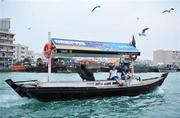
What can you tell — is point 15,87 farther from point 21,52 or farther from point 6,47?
point 21,52

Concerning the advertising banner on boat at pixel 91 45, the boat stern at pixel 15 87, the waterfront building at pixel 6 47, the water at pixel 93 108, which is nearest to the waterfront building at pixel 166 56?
the waterfront building at pixel 6 47

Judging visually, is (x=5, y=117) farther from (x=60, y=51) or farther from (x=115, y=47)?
(x=115, y=47)

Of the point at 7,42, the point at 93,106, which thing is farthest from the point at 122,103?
the point at 7,42

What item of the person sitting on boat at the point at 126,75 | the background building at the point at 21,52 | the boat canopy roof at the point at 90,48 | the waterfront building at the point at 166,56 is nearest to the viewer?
the boat canopy roof at the point at 90,48

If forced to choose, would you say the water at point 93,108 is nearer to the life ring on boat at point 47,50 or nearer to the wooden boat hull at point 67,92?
the wooden boat hull at point 67,92

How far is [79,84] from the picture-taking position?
17.5 meters

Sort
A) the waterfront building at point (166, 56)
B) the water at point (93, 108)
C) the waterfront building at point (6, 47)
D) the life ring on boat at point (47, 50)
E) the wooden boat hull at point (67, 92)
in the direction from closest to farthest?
1. the water at point (93, 108)
2. the wooden boat hull at point (67, 92)
3. the life ring on boat at point (47, 50)
4. the waterfront building at point (6, 47)
5. the waterfront building at point (166, 56)

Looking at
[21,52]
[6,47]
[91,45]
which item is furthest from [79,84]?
[21,52]

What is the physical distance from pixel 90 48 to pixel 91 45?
37 centimetres

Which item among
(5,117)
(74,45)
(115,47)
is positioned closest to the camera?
(5,117)

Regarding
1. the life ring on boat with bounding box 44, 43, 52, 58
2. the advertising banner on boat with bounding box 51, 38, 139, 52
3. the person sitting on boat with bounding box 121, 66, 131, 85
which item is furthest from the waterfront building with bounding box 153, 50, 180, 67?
the life ring on boat with bounding box 44, 43, 52, 58

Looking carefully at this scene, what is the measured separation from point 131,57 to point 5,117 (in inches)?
380

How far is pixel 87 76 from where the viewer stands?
1856cm

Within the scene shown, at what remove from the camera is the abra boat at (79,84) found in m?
16.4
